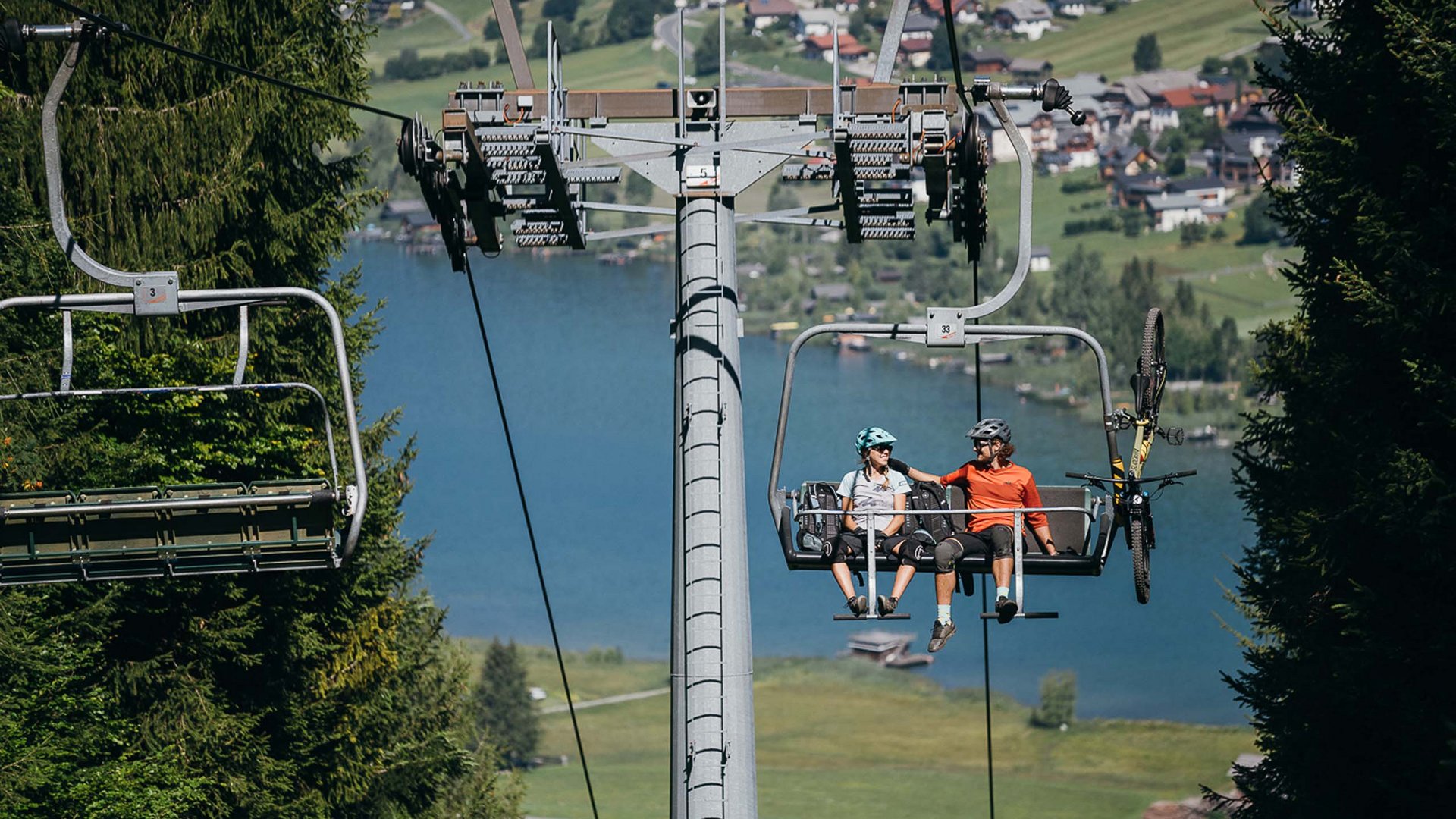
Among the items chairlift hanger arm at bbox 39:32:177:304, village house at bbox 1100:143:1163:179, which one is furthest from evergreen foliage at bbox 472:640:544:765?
village house at bbox 1100:143:1163:179

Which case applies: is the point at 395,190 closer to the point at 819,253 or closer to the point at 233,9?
the point at 819,253

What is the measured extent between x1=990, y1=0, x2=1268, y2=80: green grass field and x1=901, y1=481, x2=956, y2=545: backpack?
156 meters

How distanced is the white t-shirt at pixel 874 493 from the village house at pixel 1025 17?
163 metres

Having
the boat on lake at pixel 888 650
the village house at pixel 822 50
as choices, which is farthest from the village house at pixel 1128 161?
the boat on lake at pixel 888 650

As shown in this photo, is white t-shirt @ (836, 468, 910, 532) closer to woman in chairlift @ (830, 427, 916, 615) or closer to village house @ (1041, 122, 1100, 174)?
woman in chairlift @ (830, 427, 916, 615)

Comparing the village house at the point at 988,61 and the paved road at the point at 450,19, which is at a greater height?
the paved road at the point at 450,19

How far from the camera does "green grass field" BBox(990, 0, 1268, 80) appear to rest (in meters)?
167

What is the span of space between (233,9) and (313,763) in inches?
345

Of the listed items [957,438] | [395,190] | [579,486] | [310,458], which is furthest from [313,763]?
[395,190]

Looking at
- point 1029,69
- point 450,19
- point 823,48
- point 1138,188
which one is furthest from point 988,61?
point 450,19

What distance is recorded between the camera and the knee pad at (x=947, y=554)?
40.4 ft

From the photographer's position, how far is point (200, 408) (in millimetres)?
23828

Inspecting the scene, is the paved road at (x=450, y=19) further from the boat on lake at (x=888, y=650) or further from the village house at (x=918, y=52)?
the boat on lake at (x=888, y=650)

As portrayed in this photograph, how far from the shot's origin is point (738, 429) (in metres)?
10.6
